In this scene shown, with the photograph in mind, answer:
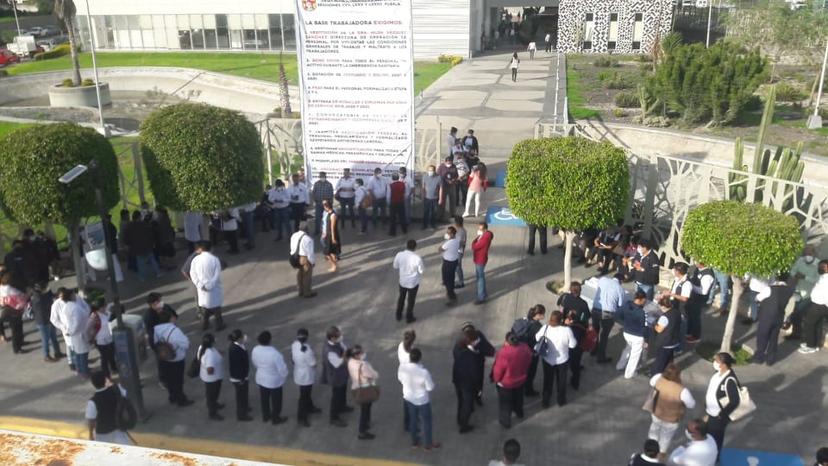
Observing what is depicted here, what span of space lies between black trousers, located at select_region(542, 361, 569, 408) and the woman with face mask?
1722mm

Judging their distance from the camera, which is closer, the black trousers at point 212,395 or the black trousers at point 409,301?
the black trousers at point 212,395

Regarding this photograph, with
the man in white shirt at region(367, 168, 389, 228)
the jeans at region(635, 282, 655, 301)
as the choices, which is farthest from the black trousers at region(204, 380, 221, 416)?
the man in white shirt at region(367, 168, 389, 228)

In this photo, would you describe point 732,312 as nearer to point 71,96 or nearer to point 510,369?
point 510,369

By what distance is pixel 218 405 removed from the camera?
8477mm

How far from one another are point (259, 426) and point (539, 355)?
3563 millimetres

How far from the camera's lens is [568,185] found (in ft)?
33.9

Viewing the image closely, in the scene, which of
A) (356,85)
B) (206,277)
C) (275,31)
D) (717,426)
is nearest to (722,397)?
(717,426)

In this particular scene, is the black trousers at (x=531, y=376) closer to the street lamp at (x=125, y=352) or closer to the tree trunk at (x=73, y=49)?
the street lamp at (x=125, y=352)

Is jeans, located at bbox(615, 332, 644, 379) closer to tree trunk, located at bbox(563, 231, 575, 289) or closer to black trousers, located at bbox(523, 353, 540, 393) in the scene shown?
black trousers, located at bbox(523, 353, 540, 393)

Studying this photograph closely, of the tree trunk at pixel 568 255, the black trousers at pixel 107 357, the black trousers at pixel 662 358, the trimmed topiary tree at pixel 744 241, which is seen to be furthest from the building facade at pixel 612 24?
the black trousers at pixel 107 357

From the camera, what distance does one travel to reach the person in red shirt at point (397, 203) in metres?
13.8

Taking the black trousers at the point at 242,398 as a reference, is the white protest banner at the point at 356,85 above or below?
above

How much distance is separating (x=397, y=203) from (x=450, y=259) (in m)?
3.52

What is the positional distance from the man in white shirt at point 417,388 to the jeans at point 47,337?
5580 millimetres
